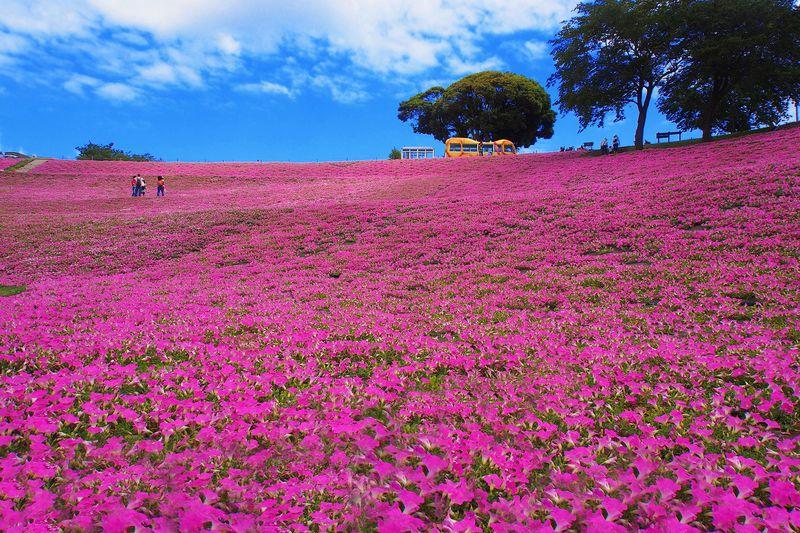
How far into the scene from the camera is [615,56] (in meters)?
46.3

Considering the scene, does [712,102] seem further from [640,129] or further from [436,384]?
[436,384]

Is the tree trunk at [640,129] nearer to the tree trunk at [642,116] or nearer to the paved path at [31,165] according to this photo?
the tree trunk at [642,116]

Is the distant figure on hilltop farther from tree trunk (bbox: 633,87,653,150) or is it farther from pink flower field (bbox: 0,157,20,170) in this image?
tree trunk (bbox: 633,87,653,150)

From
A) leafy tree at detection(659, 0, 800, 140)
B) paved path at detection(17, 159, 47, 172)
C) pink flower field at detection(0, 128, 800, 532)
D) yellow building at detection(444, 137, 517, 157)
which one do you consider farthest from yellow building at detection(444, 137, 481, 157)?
paved path at detection(17, 159, 47, 172)

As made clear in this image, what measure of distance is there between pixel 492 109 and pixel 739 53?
4678 centimetres

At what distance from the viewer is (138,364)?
7.32m

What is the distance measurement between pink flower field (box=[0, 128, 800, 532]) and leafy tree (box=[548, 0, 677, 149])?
3373 centimetres

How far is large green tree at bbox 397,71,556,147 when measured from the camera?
8556 cm

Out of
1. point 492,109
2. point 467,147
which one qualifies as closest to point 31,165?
point 467,147

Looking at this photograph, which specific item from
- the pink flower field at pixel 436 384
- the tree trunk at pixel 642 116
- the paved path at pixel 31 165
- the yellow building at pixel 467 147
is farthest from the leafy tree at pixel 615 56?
the paved path at pixel 31 165

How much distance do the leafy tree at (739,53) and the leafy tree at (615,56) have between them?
72.0 inches

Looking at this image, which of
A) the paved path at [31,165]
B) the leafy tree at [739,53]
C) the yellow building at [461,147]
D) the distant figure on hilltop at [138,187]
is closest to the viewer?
the leafy tree at [739,53]

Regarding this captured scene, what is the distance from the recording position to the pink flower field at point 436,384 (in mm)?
3674

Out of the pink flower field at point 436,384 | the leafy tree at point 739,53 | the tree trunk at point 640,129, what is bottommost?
the pink flower field at point 436,384
